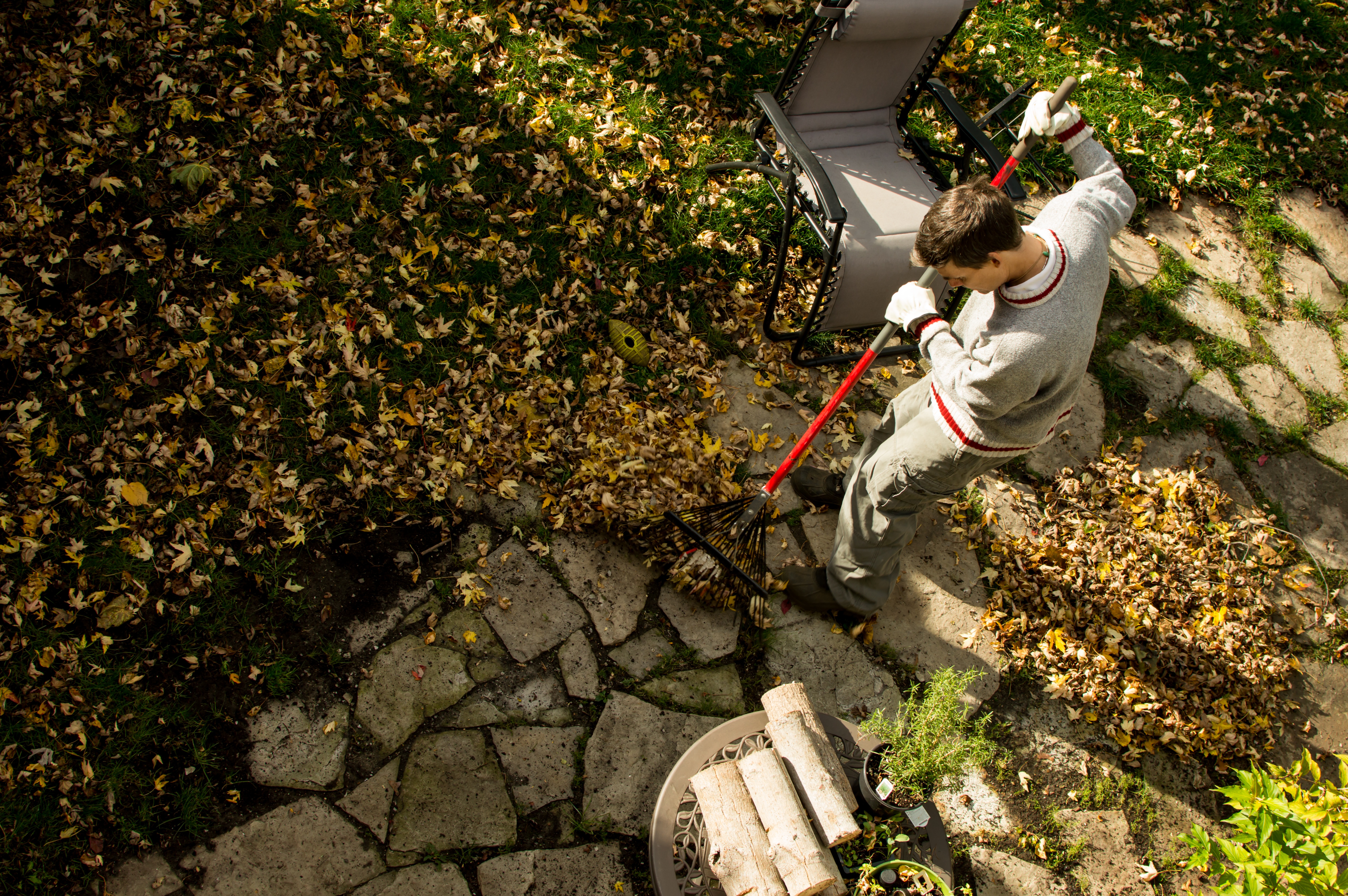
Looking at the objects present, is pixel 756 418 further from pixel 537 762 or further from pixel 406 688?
pixel 406 688

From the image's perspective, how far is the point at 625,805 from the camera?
2938 millimetres

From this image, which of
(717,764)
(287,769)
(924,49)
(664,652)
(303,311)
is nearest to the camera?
(717,764)

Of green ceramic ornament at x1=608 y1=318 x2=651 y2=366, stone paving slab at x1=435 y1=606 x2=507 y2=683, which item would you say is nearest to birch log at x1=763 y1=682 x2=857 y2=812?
stone paving slab at x1=435 y1=606 x2=507 y2=683

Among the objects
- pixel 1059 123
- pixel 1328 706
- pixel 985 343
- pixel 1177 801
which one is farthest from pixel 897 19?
pixel 1328 706

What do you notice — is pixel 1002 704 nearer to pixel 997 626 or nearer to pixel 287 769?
pixel 997 626

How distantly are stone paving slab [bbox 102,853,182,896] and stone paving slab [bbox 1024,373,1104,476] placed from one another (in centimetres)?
401

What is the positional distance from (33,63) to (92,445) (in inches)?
81.5

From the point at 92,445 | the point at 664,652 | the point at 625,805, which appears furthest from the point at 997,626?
the point at 92,445

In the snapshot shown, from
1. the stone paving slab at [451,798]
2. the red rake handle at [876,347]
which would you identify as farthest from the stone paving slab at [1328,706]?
the stone paving slab at [451,798]

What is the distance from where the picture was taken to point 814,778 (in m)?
2.46

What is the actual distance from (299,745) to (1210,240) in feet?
19.1

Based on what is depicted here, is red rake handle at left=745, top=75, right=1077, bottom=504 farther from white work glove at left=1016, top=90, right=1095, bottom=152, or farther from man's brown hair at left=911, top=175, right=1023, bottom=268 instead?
man's brown hair at left=911, top=175, right=1023, bottom=268

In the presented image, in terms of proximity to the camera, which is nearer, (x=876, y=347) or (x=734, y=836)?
(x=734, y=836)

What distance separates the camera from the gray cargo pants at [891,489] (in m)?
2.81
